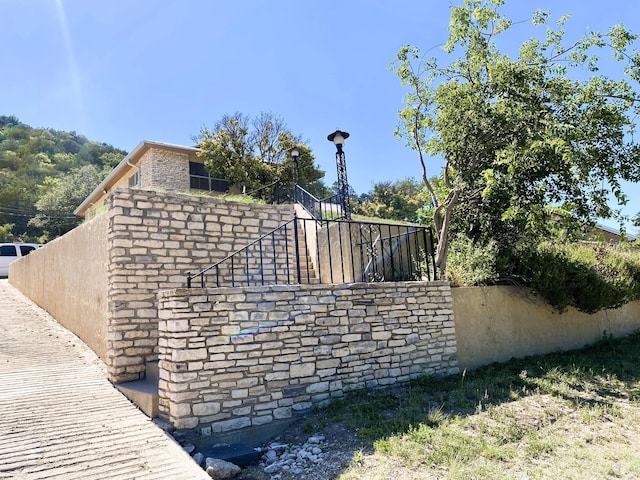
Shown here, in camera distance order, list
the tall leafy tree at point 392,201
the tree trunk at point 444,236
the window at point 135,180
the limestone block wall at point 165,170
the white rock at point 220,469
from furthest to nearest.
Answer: the tall leafy tree at point 392,201
the window at point 135,180
the limestone block wall at point 165,170
the tree trunk at point 444,236
the white rock at point 220,469

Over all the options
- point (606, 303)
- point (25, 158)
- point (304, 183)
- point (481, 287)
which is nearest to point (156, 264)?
point (481, 287)

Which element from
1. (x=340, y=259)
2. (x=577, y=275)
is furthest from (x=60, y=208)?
(x=577, y=275)

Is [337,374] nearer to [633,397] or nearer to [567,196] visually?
[633,397]

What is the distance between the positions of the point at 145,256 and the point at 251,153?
12468 millimetres

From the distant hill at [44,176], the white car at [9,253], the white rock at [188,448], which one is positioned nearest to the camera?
the white rock at [188,448]

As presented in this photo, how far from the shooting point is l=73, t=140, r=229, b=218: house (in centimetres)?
1552

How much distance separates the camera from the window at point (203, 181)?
16812 mm

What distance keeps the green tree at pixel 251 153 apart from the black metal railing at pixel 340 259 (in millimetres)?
9029

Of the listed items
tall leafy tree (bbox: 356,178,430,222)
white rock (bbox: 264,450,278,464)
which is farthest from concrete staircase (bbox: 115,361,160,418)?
tall leafy tree (bbox: 356,178,430,222)

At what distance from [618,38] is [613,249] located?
18.8ft

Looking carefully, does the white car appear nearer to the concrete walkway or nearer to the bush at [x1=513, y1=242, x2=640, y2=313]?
the concrete walkway

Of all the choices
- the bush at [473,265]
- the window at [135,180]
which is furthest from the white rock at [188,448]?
the window at [135,180]

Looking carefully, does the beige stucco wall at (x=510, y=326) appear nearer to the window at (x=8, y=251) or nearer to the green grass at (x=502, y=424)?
the green grass at (x=502, y=424)

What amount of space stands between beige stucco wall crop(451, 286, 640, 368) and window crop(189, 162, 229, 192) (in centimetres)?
1240
